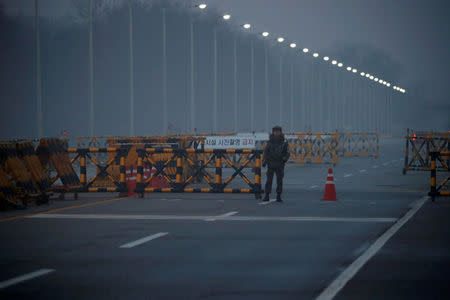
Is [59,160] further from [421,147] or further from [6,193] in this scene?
[421,147]

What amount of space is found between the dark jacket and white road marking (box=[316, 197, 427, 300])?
475 cm

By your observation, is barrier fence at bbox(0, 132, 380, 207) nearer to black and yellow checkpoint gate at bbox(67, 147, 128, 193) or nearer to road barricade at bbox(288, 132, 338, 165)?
black and yellow checkpoint gate at bbox(67, 147, 128, 193)

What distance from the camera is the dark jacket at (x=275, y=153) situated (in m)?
20.1

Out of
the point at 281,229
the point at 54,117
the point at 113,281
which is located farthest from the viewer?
the point at 54,117

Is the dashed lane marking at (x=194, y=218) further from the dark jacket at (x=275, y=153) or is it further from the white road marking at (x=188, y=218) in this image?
the dark jacket at (x=275, y=153)

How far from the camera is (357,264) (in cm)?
1035

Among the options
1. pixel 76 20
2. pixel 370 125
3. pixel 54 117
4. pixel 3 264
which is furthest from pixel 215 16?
pixel 3 264

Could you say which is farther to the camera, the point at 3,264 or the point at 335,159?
the point at 335,159

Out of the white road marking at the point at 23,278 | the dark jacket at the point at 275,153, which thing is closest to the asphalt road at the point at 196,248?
the white road marking at the point at 23,278

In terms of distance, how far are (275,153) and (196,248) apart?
8.54 metres

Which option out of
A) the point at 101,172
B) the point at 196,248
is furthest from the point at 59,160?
the point at 196,248

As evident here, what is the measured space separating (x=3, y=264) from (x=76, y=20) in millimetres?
70686

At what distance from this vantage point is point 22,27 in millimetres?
76062

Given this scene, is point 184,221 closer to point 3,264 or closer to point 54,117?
point 3,264
